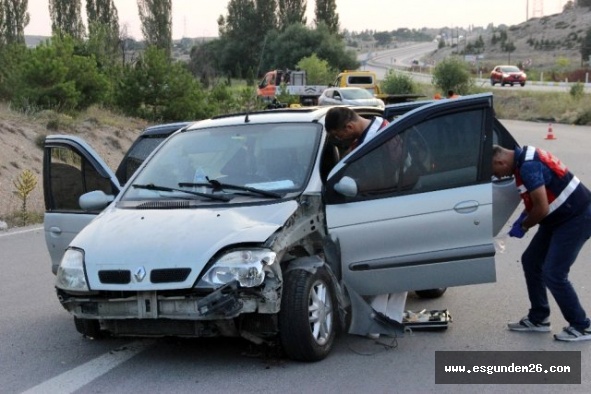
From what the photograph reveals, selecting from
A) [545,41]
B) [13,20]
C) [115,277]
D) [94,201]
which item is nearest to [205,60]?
[13,20]

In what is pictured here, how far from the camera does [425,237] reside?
588cm

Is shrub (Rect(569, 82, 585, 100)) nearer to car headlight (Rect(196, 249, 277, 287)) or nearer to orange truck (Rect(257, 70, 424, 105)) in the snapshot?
orange truck (Rect(257, 70, 424, 105))

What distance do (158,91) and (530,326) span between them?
69.6ft

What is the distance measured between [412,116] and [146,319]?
2349mm

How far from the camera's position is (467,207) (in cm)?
590

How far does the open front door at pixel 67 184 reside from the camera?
22.6ft

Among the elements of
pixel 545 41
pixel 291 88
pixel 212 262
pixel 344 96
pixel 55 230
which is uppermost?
pixel 545 41

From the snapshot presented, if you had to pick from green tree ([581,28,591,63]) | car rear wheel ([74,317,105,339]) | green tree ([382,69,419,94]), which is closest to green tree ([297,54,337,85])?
green tree ([382,69,419,94])

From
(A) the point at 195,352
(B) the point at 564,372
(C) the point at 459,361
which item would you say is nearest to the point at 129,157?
(A) the point at 195,352

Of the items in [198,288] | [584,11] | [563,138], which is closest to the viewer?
[198,288]

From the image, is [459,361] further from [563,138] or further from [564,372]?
[563,138]

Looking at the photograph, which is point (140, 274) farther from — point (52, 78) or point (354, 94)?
point (354, 94)

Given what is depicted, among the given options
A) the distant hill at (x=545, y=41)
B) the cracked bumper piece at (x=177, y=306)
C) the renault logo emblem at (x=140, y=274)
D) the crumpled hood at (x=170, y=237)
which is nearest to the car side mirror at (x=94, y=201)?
the crumpled hood at (x=170, y=237)

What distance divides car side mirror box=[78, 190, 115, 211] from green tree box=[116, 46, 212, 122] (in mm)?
19805
